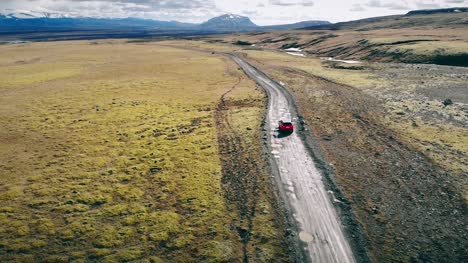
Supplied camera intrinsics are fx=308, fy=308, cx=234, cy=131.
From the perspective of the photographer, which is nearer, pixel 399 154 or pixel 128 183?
pixel 128 183

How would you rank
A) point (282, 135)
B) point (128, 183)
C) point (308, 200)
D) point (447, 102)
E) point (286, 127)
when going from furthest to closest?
point (447, 102)
point (286, 127)
point (282, 135)
point (128, 183)
point (308, 200)

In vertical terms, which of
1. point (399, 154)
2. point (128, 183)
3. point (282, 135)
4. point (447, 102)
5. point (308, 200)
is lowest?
point (128, 183)

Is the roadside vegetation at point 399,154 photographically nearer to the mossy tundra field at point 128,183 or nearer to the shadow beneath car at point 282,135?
the shadow beneath car at point 282,135

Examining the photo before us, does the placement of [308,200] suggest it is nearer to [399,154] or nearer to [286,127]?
[399,154]

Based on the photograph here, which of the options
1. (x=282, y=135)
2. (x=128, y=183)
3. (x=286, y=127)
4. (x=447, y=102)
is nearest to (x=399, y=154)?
(x=286, y=127)

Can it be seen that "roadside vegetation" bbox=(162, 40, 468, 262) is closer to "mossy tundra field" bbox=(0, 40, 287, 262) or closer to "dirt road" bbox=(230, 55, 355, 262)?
"dirt road" bbox=(230, 55, 355, 262)

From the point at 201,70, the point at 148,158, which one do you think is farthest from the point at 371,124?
the point at 201,70

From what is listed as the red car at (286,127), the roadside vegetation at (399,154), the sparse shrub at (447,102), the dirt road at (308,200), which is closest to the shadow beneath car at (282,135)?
the dirt road at (308,200)

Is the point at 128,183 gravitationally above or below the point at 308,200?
below
